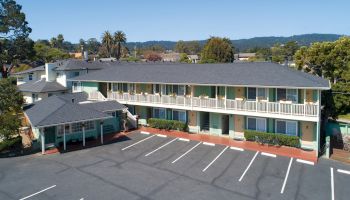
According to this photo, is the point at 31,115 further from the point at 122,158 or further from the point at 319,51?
the point at 319,51

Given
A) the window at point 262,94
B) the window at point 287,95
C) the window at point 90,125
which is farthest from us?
the window at point 90,125

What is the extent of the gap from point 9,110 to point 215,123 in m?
20.2

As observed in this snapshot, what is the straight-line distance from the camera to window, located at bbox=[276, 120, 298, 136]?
1088 inches

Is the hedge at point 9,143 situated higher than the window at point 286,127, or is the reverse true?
the window at point 286,127

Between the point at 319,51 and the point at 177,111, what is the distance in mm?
20050

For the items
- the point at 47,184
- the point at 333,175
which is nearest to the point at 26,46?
the point at 47,184

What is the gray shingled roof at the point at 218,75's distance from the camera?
26.8 meters

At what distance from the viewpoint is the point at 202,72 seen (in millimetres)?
33375

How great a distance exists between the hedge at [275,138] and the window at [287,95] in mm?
3146

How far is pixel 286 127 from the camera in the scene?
1102 inches

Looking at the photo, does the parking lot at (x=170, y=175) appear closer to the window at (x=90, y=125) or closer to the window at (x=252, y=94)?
the window at (x=90, y=125)

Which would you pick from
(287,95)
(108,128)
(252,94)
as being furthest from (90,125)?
(287,95)

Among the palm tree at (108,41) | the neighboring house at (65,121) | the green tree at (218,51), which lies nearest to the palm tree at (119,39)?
the palm tree at (108,41)

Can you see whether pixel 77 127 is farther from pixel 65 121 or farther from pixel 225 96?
pixel 225 96
